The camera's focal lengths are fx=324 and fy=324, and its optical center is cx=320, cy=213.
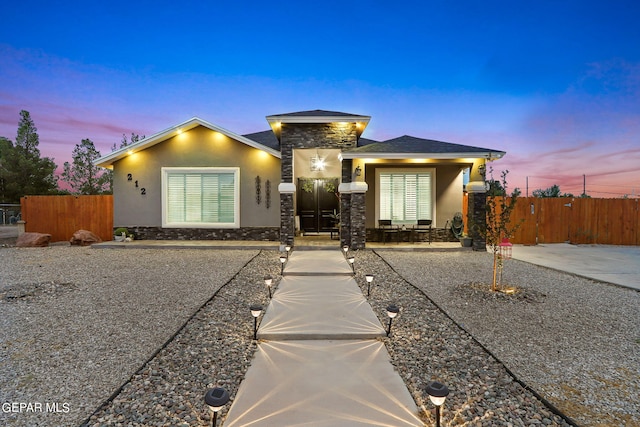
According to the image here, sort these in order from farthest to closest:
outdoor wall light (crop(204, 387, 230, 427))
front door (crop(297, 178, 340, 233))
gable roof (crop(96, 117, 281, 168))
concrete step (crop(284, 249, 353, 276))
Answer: front door (crop(297, 178, 340, 233)), gable roof (crop(96, 117, 281, 168)), concrete step (crop(284, 249, 353, 276)), outdoor wall light (crop(204, 387, 230, 427))

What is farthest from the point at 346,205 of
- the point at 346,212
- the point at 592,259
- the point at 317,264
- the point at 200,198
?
the point at 592,259

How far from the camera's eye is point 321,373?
111 inches

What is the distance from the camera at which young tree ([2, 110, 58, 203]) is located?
25656mm

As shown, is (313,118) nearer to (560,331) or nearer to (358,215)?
(358,215)

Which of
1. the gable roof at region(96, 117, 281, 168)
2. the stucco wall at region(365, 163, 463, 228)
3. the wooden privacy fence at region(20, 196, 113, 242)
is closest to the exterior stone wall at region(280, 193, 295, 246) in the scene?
the gable roof at region(96, 117, 281, 168)

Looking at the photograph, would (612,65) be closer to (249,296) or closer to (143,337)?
(249,296)

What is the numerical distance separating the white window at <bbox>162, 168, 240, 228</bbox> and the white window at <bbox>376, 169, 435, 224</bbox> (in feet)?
17.8

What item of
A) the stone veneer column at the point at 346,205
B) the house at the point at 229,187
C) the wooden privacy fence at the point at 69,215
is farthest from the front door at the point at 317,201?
the wooden privacy fence at the point at 69,215

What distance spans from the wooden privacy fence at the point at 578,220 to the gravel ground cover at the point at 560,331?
5728mm

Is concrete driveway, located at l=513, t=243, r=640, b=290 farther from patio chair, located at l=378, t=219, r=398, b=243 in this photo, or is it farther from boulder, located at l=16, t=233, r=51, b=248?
boulder, located at l=16, t=233, r=51, b=248

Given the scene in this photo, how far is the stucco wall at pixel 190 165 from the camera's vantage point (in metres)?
11.9

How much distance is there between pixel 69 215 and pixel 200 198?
18.8 ft

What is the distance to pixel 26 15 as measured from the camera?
38.3 ft

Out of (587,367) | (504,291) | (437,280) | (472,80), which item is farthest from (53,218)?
(472,80)
